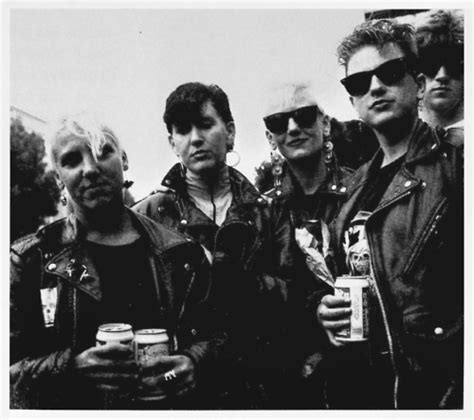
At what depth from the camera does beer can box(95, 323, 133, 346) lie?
3.76 meters

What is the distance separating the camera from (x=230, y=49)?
12.9 feet

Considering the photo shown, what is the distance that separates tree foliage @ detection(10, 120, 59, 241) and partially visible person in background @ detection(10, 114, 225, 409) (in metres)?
0.08

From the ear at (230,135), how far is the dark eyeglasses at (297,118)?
0.80 feet

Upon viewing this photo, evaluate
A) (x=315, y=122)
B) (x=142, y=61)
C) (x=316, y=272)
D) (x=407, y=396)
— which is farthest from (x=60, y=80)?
(x=407, y=396)

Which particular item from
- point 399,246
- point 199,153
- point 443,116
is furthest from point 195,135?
point 443,116

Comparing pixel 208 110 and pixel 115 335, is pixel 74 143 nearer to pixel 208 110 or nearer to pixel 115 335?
pixel 208 110

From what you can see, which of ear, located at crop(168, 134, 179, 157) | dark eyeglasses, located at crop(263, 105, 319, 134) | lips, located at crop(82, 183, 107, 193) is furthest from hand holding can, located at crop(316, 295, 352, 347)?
lips, located at crop(82, 183, 107, 193)

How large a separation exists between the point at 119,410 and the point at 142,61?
7.25ft

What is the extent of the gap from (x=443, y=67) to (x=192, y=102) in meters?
1.60

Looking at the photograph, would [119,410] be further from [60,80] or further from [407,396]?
[60,80]

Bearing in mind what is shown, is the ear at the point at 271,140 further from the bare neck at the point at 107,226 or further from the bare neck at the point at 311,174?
the bare neck at the point at 107,226

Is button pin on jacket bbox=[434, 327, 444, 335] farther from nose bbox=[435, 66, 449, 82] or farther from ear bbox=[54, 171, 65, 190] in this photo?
ear bbox=[54, 171, 65, 190]
